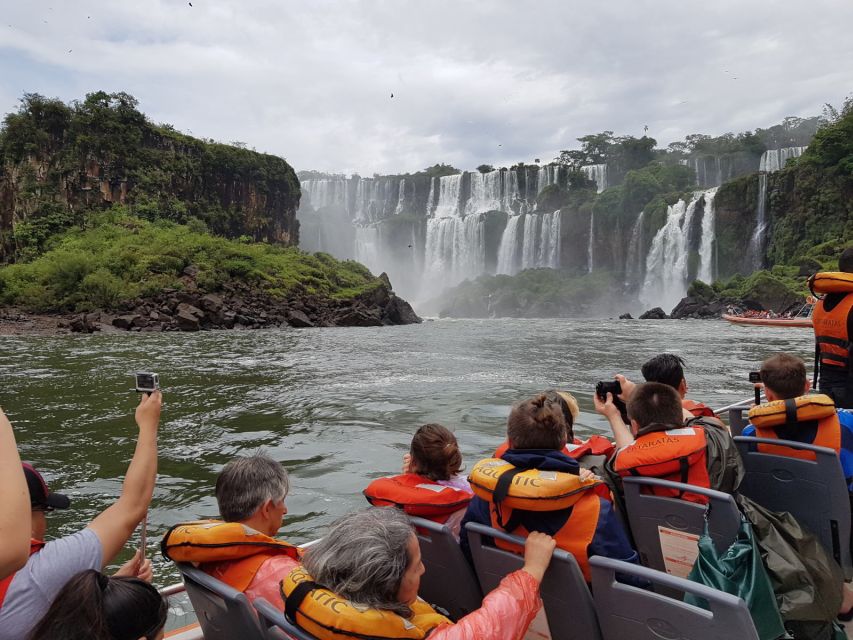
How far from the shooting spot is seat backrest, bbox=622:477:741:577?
2379mm

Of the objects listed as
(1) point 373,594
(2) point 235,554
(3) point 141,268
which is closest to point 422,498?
(2) point 235,554

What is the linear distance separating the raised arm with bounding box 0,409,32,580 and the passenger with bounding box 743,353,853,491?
10.5 feet

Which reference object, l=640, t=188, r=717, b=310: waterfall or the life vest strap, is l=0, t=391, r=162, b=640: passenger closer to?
the life vest strap

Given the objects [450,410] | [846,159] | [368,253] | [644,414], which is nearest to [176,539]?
[644,414]

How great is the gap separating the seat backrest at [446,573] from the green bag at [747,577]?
2.83 feet

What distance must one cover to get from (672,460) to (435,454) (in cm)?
107

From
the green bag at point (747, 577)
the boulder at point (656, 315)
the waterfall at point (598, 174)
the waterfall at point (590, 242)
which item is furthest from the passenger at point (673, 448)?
the waterfall at point (598, 174)

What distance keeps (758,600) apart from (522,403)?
115 cm

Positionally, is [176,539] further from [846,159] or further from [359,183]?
[359,183]

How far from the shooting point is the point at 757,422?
3.10m

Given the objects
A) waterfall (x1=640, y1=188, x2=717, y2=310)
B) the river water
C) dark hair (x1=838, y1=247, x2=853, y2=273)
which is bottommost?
the river water

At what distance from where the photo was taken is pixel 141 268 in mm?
37844

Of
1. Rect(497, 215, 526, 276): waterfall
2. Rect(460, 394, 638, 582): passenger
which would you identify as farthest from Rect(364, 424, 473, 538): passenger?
Rect(497, 215, 526, 276): waterfall

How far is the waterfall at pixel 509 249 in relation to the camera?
65188 millimetres
